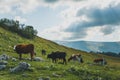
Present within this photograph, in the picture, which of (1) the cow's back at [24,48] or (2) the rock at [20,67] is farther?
(1) the cow's back at [24,48]

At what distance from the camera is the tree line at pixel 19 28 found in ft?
343

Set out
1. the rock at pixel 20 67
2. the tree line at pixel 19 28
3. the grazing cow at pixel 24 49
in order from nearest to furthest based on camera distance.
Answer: the rock at pixel 20 67
the grazing cow at pixel 24 49
the tree line at pixel 19 28

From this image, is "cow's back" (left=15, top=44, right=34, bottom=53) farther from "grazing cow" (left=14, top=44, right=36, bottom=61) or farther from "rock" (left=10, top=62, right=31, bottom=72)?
"rock" (left=10, top=62, right=31, bottom=72)

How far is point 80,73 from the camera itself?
35.9m

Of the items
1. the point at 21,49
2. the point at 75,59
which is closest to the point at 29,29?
the point at 75,59

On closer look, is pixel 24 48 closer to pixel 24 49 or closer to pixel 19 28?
pixel 24 49

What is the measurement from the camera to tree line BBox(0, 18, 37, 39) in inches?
4114

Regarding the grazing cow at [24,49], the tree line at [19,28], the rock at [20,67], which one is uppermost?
the tree line at [19,28]

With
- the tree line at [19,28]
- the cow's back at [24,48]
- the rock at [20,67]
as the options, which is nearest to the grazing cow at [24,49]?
the cow's back at [24,48]

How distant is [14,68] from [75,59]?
2796 centimetres

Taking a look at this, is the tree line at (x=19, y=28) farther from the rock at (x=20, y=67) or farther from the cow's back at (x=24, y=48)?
the rock at (x=20, y=67)

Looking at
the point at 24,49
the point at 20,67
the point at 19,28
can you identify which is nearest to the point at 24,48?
the point at 24,49

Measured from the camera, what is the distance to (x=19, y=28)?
106688 millimetres

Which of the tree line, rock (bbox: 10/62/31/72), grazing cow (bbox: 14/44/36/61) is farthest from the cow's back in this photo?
the tree line
